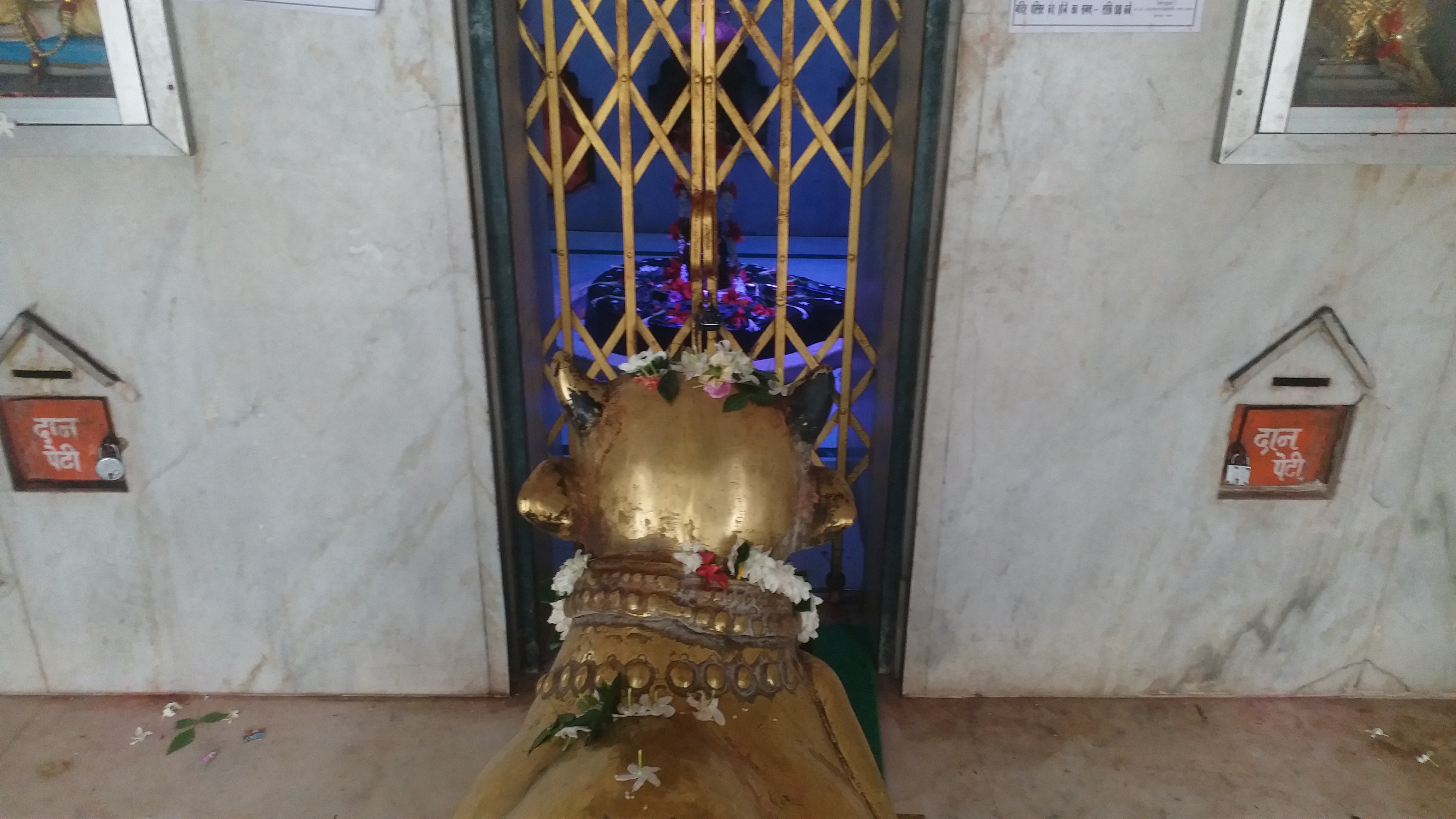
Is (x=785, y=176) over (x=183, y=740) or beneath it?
over

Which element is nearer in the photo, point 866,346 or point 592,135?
point 592,135

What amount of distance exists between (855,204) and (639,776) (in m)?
2.09

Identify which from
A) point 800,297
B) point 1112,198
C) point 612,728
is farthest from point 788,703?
point 800,297

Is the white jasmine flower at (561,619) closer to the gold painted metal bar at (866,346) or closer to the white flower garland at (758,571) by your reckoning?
the white flower garland at (758,571)

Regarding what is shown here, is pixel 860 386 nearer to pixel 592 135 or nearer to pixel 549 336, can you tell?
pixel 549 336

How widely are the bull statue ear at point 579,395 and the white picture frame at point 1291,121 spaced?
196 centimetres

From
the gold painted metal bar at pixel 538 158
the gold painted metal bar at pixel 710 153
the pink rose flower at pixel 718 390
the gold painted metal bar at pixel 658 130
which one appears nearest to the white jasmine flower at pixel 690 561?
the pink rose flower at pixel 718 390

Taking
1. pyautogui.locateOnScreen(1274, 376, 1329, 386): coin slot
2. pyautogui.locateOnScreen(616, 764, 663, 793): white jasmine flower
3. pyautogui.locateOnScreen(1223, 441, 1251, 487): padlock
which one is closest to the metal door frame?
pyautogui.locateOnScreen(1223, 441, 1251, 487): padlock

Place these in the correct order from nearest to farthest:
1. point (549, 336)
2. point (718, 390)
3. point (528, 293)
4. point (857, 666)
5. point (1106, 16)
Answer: point (718, 390)
point (1106, 16)
point (528, 293)
point (549, 336)
point (857, 666)

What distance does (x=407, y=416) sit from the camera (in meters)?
2.96

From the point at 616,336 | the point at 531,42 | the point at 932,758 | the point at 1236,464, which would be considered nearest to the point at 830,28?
the point at 531,42

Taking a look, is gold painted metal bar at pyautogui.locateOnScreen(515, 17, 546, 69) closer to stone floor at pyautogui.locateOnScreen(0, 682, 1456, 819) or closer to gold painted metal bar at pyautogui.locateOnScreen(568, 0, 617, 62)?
gold painted metal bar at pyautogui.locateOnScreen(568, 0, 617, 62)

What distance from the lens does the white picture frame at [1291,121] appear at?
8.37 feet

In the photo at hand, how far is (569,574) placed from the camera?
2.12m
